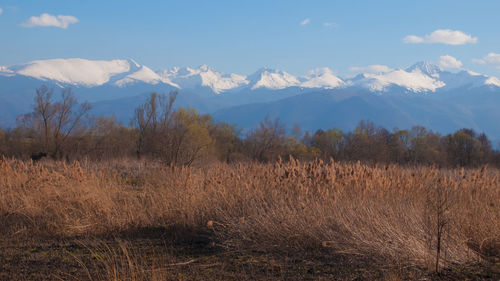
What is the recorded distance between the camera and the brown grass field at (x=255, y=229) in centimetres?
397

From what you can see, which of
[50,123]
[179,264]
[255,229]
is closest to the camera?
[179,264]

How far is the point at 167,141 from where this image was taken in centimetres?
2416

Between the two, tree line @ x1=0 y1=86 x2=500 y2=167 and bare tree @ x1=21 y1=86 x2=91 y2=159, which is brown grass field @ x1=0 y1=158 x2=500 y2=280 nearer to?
tree line @ x1=0 y1=86 x2=500 y2=167

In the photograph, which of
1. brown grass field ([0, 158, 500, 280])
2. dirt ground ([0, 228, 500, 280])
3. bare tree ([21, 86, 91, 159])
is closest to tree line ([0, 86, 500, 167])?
bare tree ([21, 86, 91, 159])

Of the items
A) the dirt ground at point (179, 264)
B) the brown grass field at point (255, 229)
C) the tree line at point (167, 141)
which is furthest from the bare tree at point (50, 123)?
the dirt ground at point (179, 264)

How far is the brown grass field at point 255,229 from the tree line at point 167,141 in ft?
52.7

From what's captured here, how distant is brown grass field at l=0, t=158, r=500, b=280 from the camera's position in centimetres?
397

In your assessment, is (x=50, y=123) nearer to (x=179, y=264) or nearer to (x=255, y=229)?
(x=255, y=229)

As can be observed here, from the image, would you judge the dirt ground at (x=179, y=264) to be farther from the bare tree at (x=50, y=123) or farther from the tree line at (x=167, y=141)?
the bare tree at (x=50, y=123)

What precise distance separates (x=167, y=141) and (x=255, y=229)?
19784 mm

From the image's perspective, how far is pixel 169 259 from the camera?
430cm

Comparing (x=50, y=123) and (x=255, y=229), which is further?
(x=50, y=123)

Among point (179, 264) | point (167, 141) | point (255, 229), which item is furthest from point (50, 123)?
point (179, 264)

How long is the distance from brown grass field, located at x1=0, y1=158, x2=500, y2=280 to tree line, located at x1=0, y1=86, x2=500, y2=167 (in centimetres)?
1605
